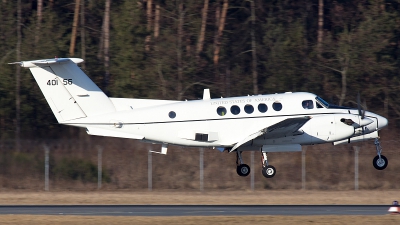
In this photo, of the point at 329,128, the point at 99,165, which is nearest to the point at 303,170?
the point at 329,128

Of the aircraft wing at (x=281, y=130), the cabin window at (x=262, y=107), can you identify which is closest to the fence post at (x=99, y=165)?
the aircraft wing at (x=281, y=130)

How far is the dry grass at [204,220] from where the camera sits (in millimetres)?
21875

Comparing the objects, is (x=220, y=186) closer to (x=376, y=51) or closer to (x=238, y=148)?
(x=238, y=148)

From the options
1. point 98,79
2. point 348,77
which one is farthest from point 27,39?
point 348,77

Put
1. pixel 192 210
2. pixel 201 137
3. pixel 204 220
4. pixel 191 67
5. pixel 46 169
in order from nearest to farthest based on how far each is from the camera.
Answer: pixel 204 220 → pixel 192 210 → pixel 201 137 → pixel 46 169 → pixel 191 67

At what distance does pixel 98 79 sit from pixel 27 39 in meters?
4.93

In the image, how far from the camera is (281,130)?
26516mm

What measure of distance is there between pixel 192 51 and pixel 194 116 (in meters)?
17.8

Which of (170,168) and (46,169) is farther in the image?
(170,168)

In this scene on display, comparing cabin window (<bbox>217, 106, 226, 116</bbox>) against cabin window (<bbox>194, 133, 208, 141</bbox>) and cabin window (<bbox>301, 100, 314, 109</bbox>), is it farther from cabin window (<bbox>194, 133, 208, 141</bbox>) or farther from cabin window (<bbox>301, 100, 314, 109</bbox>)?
cabin window (<bbox>301, 100, 314, 109</bbox>)

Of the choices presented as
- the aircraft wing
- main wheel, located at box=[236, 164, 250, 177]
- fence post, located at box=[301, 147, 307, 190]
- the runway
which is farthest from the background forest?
the aircraft wing

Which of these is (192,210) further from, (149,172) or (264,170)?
(149,172)

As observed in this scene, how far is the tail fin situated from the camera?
1037 inches

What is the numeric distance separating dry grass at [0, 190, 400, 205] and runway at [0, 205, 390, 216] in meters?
1.90
